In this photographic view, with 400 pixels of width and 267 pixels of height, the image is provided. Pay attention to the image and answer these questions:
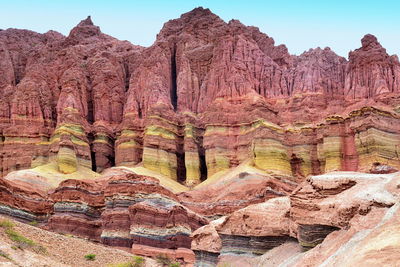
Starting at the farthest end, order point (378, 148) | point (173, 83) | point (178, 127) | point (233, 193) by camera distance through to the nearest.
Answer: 1. point (173, 83)
2. point (178, 127)
3. point (378, 148)
4. point (233, 193)

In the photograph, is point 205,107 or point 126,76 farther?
point 126,76

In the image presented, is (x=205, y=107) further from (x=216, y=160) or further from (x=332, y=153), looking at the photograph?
(x=332, y=153)

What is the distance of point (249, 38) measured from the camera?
79688 millimetres

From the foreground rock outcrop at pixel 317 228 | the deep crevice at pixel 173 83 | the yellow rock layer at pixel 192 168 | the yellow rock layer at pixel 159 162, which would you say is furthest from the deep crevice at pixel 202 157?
the foreground rock outcrop at pixel 317 228

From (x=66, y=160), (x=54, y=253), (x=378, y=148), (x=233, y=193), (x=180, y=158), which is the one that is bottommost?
(x=233, y=193)

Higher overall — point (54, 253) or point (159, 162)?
point (159, 162)

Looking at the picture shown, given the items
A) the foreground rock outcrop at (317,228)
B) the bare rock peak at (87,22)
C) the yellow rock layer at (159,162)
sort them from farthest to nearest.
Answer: the bare rock peak at (87,22)
the yellow rock layer at (159,162)
the foreground rock outcrop at (317,228)

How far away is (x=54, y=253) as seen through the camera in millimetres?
29016

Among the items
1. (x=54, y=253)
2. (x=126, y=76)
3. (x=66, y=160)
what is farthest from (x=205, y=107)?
(x=54, y=253)

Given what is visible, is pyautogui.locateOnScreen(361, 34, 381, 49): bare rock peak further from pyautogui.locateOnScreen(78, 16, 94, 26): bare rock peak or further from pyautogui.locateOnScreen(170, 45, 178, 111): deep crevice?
pyautogui.locateOnScreen(78, 16, 94, 26): bare rock peak

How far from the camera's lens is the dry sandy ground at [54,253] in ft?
80.6

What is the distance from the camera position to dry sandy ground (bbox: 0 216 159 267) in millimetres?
24562

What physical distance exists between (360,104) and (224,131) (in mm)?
16851

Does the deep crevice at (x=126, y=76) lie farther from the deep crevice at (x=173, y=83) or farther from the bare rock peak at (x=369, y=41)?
the bare rock peak at (x=369, y=41)
